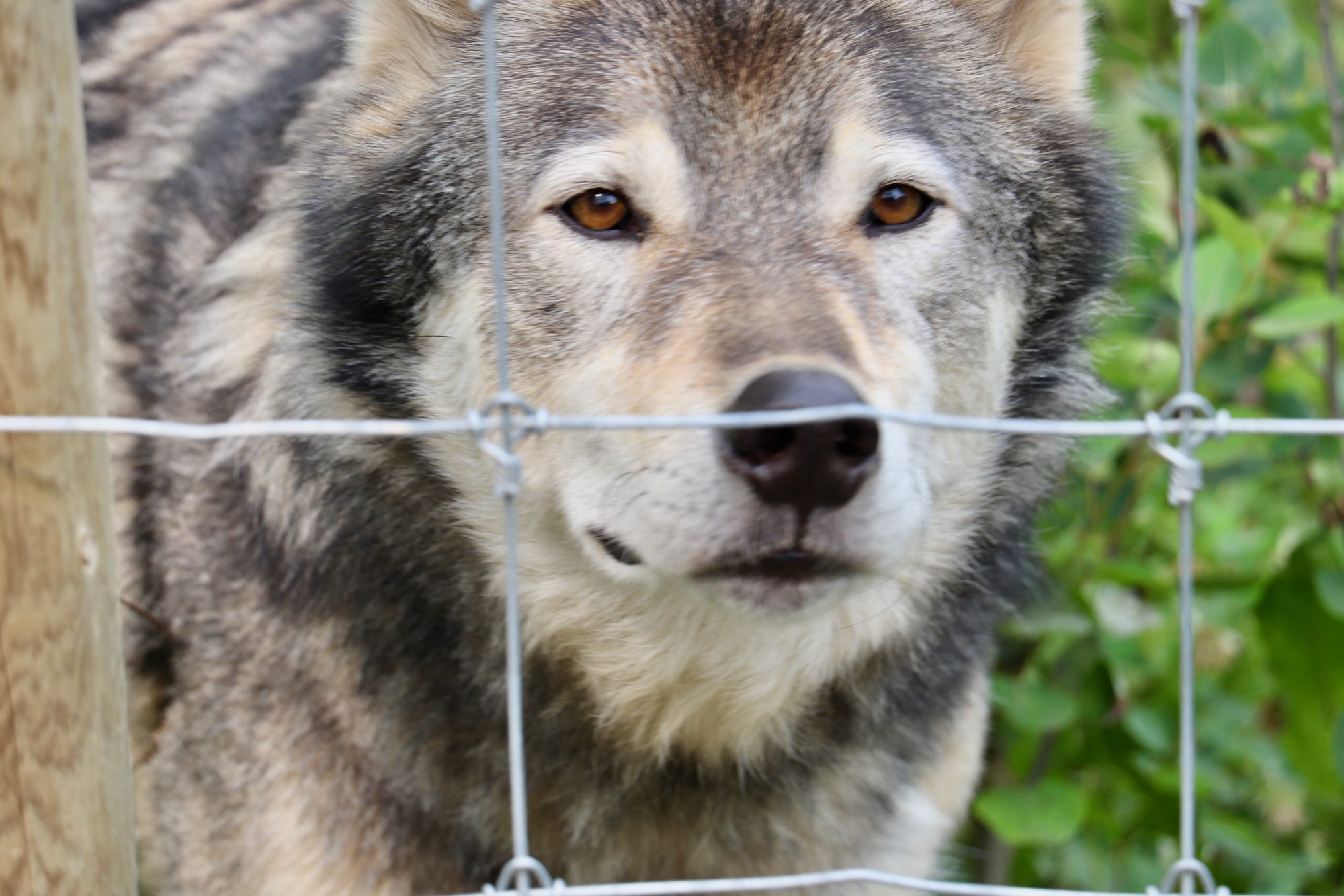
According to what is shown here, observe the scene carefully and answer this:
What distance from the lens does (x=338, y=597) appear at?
8.79 feet

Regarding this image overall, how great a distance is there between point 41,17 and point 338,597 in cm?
126

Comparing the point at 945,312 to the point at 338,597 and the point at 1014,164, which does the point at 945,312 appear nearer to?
the point at 1014,164

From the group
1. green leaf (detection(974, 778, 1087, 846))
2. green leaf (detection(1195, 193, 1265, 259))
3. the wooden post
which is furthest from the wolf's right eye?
green leaf (detection(974, 778, 1087, 846))

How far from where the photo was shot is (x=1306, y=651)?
138 inches

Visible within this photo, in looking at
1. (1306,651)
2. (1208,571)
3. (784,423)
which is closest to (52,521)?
(784,423)

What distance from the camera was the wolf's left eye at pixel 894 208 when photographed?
2414mm

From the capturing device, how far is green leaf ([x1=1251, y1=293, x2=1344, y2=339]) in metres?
3.00

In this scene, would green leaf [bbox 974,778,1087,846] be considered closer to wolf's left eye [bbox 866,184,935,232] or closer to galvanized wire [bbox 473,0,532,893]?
wolf's left eye [bbox 866,184,935,232]

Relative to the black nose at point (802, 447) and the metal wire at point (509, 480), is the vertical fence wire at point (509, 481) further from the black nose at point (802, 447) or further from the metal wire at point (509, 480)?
the black nose at point (802, 447)

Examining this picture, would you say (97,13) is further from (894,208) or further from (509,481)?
(509,481)

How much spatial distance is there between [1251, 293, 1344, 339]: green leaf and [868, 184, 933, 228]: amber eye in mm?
1062

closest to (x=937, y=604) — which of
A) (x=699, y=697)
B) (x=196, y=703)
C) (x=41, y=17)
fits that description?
(x=699, y=697)

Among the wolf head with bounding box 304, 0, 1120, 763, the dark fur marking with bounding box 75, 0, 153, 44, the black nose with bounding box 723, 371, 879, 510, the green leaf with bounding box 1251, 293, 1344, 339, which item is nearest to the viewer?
the black nose with bounding box 723, 371, 879, 510

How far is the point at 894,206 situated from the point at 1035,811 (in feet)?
5.36
